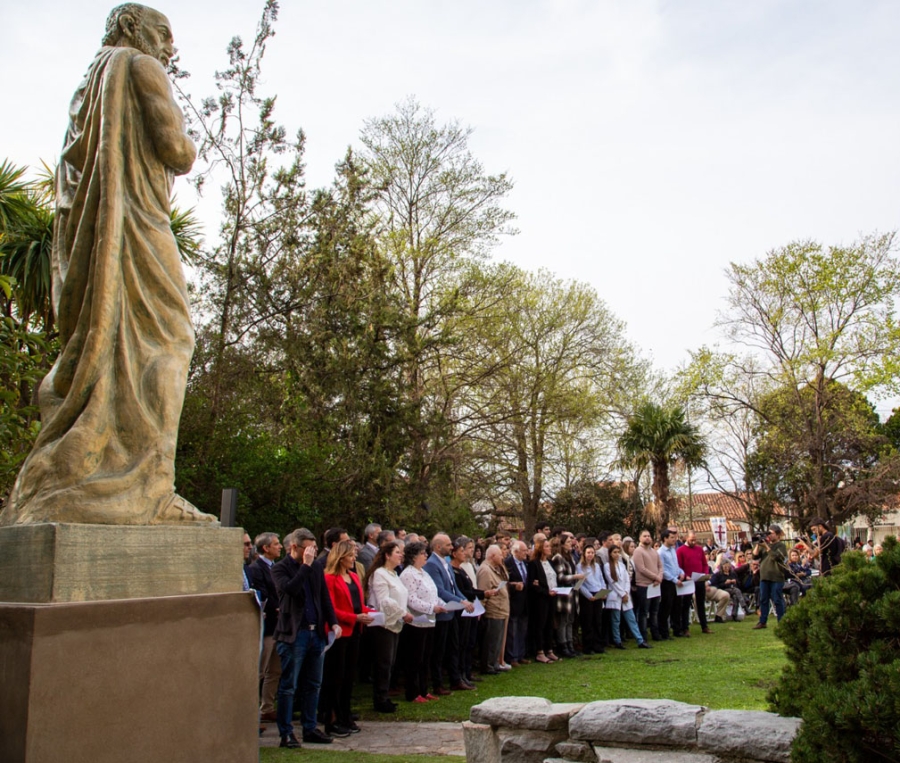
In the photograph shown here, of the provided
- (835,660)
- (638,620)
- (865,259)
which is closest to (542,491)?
(865,259)

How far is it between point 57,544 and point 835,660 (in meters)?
3.69

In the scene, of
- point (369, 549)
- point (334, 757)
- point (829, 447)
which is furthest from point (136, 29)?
point (829, 447)

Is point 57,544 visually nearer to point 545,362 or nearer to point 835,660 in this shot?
point 835,660

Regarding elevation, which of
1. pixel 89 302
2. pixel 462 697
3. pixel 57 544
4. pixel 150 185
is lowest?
pixel 462 697

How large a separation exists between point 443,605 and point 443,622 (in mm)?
414

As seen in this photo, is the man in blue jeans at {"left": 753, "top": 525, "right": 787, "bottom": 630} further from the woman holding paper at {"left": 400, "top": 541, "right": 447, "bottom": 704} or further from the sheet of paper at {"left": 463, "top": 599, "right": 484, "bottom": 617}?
the woman holding paper at {"left": 400, "top": 541, "right": 447, "bottom": 704}

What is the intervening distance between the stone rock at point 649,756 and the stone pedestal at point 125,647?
2.12 metres

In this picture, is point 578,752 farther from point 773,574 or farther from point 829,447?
point 829,447

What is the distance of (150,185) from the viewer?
178 inches

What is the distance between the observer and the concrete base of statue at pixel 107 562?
141 inches

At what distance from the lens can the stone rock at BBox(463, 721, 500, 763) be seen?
18.5 feet

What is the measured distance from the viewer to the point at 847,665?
4.22 meters

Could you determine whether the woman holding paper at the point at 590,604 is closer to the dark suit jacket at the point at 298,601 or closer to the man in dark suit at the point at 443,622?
the man in dark suit at the point at 443,622

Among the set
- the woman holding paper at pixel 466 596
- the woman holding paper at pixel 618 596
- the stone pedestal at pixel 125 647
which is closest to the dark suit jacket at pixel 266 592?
the woman holding paper at pixel 466 596
